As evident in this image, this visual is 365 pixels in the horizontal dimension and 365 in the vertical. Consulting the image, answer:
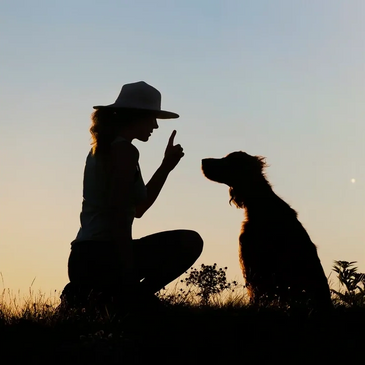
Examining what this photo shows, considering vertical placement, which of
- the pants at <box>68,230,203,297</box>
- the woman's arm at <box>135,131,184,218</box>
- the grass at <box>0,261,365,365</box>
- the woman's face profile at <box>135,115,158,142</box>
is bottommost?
the grass at <box>0,261,365,365</box>

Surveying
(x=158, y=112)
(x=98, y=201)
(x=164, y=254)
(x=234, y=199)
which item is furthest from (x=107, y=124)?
(x=234, y=199)

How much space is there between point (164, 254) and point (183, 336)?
151 centimetres

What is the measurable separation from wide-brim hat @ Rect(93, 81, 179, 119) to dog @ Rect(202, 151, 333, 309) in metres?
2.42

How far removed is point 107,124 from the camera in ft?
17.6

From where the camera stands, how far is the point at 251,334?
457cm

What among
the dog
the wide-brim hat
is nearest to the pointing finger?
the wide-brim hat

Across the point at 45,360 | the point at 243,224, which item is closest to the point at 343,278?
the point at 243,224

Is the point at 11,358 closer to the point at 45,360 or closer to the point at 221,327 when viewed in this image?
the point at 45,360

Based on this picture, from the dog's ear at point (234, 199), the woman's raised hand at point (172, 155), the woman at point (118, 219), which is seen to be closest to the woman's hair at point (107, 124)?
the woman at point (118, 219)

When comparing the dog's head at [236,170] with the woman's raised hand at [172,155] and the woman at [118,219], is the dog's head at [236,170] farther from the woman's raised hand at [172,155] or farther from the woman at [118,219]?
the woman at [118,219]

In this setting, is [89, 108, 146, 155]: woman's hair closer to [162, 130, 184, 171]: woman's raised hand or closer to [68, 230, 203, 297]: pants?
[162, 130, 184, 171]: woman's raised hand

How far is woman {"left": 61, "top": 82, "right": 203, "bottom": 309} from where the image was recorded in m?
5.02

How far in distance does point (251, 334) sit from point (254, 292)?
97.5 inches

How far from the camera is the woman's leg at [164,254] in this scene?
18.9 feet
